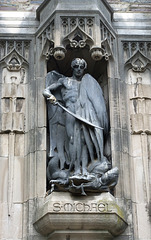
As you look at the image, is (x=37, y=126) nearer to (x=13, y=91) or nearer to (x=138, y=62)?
(x=13, y=91)

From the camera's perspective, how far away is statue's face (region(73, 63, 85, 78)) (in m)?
9.38

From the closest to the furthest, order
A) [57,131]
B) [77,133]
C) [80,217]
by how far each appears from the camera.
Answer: [80,217] → [77,133] → [57,131]

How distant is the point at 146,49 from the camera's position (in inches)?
392

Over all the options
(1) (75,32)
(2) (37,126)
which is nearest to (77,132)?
(2) (37,126)

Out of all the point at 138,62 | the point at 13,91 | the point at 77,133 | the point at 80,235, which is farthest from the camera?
the point at 138,62

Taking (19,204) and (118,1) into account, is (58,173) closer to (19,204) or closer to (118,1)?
(19,204)

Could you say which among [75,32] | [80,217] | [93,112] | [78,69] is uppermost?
[75,32]

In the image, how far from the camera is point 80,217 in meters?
8.26

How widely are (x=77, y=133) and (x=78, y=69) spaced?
1084mm

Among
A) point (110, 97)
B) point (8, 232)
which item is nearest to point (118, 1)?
point (110, 97)

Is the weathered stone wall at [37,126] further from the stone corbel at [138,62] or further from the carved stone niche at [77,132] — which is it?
the carved stone niche at [77,132]

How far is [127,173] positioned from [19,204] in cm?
159

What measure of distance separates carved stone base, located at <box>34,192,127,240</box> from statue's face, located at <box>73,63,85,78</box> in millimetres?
1913

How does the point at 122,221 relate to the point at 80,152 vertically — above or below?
below
